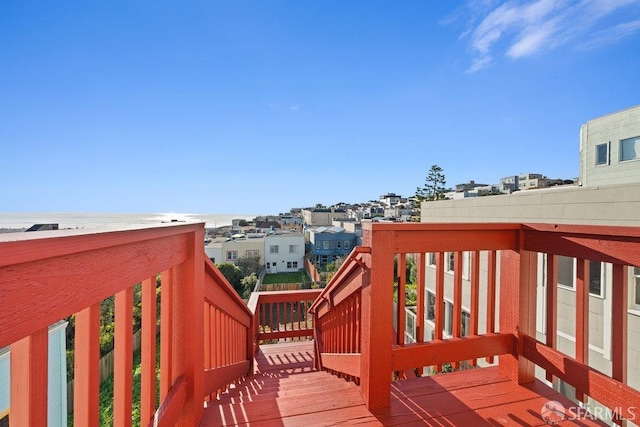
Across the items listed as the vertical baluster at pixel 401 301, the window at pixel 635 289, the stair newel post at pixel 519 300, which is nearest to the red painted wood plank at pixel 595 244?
the stair newel post at pixel 519 300

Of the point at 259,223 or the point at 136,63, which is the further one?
the point at 259,223

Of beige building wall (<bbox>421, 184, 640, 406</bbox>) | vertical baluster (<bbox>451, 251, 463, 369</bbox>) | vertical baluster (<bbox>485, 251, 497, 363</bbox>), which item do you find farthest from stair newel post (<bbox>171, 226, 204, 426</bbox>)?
beige building wall (<bbox>421, 184, 640, 406</bbox>)

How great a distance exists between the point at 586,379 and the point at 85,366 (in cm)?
202

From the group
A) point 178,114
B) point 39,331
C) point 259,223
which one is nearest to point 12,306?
point 39,331

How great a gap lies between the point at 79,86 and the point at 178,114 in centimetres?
742

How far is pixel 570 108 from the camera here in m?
11.2

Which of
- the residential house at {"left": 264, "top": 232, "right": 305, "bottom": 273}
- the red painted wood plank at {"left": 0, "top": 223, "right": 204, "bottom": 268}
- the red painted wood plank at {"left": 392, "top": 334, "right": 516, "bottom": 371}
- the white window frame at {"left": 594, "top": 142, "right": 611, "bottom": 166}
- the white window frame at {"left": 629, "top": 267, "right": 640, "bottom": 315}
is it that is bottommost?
the residential house at {"left": 264, "top": 232, "right": 305, "bottom": 273}

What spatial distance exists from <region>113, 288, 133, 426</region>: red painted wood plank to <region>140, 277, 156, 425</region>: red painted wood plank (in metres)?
0.13

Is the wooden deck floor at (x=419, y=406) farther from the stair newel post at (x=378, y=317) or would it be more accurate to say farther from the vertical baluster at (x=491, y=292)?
the vertical baluster at (x=491, y=292)

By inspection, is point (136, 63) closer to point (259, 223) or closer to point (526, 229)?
point (526, 229)

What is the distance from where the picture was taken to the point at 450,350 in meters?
1.70

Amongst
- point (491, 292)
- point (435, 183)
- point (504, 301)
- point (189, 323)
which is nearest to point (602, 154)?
point (435, 183)

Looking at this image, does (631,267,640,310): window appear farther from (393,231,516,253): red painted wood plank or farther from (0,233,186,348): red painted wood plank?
(0,233,186,348): red painted wood plank

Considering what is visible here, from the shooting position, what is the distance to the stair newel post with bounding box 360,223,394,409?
1.50 meters
